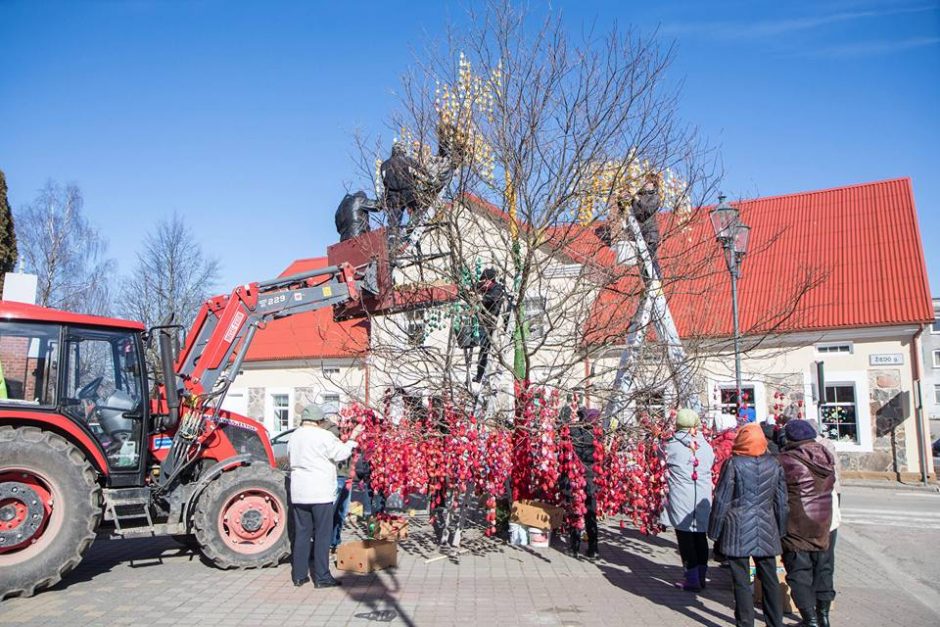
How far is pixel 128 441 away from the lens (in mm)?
7449

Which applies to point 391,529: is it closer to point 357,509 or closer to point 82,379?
point 357,509

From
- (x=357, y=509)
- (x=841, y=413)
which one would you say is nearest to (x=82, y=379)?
(x=357, y=509)

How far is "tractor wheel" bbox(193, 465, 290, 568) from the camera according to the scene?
24.4 feet

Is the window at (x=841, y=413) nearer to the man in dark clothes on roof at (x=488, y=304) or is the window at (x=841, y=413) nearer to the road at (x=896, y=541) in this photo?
the road at (x=896, y=541)

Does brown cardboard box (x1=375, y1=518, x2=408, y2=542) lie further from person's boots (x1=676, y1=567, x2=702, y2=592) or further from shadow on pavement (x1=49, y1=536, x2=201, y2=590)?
person's boots (x1=676, y1=567, x2=702, y2=592)

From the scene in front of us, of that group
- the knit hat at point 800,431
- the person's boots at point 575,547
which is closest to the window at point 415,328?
the person's boots at point 575,547

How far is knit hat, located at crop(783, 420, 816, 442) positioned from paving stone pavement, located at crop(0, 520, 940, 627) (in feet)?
5.27

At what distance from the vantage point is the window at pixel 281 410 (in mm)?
25875

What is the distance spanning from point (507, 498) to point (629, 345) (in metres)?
2.57

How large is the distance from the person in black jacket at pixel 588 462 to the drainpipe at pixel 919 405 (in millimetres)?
13461

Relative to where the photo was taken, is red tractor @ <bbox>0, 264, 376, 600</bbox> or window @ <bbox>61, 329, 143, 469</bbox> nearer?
red tractor @ <bbox>0, 264, 376, 600</bbox>

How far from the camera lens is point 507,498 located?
9.52 meters

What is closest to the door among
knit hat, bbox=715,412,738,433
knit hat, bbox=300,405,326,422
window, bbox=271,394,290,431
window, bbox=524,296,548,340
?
knit hat, bbox=300,405,326,422

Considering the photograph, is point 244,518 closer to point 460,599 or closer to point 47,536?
point 47,536
